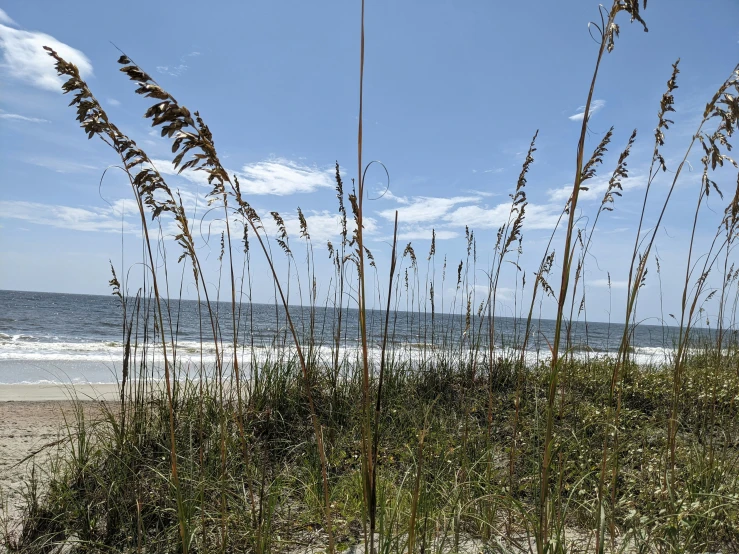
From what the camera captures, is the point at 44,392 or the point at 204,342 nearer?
the point at 44,392

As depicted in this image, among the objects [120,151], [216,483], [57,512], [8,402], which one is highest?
[120,151]

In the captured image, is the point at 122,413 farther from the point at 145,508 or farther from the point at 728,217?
the point at 728,217

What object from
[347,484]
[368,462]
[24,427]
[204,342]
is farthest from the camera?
[204,342]

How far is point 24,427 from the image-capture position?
18.1ft

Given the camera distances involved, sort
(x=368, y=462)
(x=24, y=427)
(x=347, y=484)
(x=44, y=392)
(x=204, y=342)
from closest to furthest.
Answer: (x=368, y=462) → (x=347, y=484) → (x=24, y=427) → (x=44, y=392) → (x=204, y=342)

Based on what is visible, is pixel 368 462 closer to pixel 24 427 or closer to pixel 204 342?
pixel 24 427

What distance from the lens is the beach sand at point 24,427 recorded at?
3.12m

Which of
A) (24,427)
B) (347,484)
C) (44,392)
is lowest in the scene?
(44,392)

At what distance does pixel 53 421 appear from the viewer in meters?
5.80

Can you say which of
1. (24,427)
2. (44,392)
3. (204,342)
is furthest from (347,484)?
(204,342)

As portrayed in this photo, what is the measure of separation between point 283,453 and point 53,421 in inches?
156

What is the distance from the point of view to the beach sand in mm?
3125

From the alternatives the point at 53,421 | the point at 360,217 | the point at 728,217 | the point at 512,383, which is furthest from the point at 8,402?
the point at 728,217

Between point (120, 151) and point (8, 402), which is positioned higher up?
point (120, 151)
